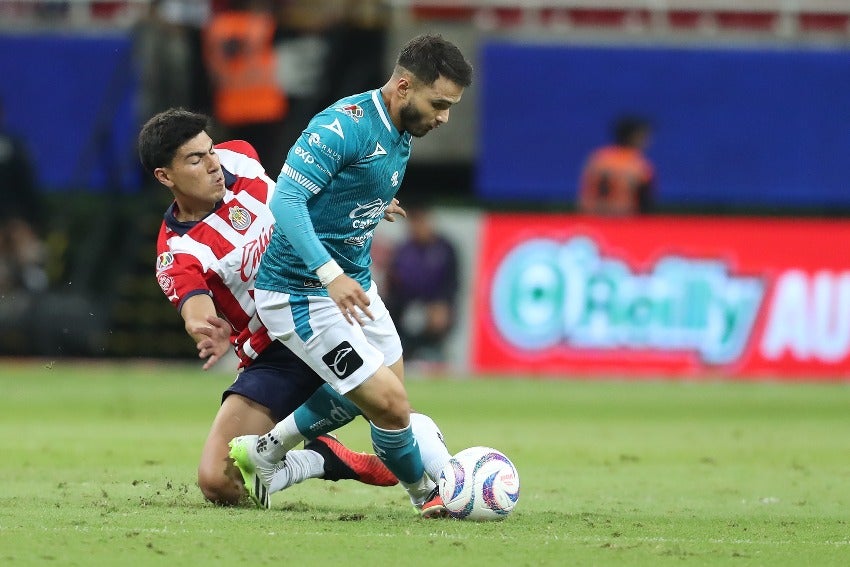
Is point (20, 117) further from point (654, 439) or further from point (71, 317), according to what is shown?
point (654, 439)

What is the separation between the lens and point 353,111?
23.9 feet

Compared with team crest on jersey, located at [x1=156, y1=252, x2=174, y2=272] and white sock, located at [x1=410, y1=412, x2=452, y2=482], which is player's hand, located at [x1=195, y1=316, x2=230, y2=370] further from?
white sock, located at [x1=410, y1=412, x2=452, y2=482]

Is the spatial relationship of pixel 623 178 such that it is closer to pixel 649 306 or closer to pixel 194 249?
pixel 649 306

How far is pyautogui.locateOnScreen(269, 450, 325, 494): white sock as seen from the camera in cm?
797

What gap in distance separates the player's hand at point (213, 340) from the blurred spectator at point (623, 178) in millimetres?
11479

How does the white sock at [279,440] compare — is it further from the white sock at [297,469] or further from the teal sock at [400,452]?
the teal sock at [400,452]

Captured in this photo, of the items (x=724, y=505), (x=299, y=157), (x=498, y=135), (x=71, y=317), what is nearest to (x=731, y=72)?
(x=498, y=135)

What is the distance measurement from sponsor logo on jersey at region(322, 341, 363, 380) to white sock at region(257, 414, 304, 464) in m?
0.69

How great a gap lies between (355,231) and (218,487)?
1.45m

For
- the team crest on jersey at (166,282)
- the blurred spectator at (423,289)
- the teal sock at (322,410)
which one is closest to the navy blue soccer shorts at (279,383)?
the teal sock at (322,410)

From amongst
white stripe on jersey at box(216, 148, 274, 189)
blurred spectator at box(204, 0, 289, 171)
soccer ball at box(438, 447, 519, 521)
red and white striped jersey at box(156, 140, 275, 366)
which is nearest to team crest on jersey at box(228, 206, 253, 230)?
red and white striped jersey at box(156, 140, 275, 366)

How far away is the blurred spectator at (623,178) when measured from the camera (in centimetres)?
1864

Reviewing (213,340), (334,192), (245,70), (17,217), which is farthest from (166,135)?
(17,217)

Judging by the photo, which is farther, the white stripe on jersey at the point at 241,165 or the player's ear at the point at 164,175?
the white stripe on jersey at the point at 241,165
